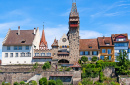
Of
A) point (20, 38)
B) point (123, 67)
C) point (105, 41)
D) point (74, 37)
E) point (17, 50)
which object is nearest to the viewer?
point (123, 67)

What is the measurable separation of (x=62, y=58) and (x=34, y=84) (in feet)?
49.3

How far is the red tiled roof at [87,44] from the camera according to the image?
6656 centimetres

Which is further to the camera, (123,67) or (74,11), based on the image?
(74,11)

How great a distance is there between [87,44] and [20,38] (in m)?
20.1

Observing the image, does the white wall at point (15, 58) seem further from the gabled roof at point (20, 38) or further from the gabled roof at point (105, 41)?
the gabled roof at point (105, 41)

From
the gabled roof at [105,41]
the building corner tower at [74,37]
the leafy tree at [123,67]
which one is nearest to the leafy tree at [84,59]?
the building corner tower at [74,37]

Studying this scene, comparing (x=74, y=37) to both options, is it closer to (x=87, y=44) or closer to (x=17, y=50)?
(x=87, y=44)

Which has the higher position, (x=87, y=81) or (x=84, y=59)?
(x=84, y=59)

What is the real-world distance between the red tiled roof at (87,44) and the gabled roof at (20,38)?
48.2ft

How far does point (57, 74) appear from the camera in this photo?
56156 millimetres

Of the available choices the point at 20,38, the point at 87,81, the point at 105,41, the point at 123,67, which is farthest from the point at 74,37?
the point at 123,67

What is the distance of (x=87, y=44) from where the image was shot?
6775 cm

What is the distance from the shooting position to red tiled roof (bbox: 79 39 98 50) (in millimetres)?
66562

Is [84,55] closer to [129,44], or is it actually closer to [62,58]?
[62,58]
